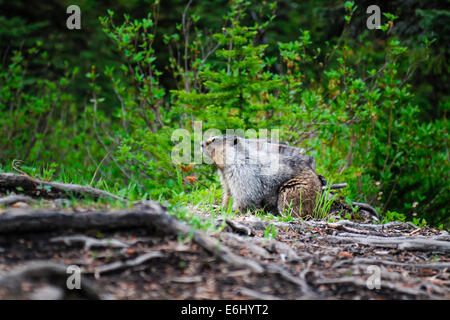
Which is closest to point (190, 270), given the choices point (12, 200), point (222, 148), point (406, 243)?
point (12, 200)

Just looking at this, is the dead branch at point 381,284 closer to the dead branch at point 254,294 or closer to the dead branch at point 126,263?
the dead branch at point 254,294

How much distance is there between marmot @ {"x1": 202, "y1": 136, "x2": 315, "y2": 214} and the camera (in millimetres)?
5824

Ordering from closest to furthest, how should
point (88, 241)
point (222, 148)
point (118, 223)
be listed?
1. point (88, 241)
2. point (118, 223)
3. point (222, 148)

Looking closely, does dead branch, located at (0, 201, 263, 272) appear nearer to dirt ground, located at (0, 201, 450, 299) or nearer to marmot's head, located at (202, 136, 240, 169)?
dirt ground, located at (0, 201, 450, 299)

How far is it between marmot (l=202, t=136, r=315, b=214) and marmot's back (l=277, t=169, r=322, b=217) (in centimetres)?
6

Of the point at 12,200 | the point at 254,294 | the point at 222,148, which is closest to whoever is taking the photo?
the point at 254,294

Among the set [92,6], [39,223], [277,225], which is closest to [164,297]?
[39,223]

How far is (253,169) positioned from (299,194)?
76 cm

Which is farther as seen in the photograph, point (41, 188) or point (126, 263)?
point (41, 188)

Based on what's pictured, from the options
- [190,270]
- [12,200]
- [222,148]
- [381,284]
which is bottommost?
[381,284]

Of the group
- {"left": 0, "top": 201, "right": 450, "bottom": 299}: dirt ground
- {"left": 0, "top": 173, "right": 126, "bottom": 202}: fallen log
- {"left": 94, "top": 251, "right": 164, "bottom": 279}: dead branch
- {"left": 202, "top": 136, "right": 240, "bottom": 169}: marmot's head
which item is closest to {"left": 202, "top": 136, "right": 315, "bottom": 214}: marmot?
{"left": 202, "top": 136, "right": 240, "bottom": 169}: marmot's head

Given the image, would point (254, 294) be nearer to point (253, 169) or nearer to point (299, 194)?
point (299, 194)

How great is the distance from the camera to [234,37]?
21.0 feet

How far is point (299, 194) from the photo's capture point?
559cm
